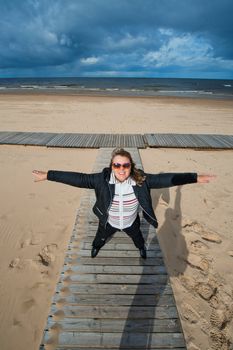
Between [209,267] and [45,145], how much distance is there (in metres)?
9.21

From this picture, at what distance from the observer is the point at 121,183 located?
11.5 feet

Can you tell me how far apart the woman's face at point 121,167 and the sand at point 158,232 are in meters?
2.46

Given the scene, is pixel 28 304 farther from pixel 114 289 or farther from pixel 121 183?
pixel 121 183

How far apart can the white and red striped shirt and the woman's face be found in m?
0.12

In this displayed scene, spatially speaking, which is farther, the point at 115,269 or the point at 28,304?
the point at 115,269

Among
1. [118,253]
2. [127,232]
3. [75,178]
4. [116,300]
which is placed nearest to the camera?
[75,178]

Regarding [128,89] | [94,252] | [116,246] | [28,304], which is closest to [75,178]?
[94,252]

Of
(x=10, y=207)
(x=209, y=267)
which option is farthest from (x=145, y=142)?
(x=209, y=267)

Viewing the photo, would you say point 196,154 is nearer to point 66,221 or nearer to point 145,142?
point 145,142

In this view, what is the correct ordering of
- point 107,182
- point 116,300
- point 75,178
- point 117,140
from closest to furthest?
point 107,182 < point 75,178 < point 116,300 < point 117,140

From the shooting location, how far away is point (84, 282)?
4.03m

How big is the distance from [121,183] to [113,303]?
5.84ft

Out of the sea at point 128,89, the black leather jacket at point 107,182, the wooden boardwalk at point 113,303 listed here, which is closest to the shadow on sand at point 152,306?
the wooden boardwalk at point 113,303

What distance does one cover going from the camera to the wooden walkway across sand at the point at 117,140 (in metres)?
12.0
